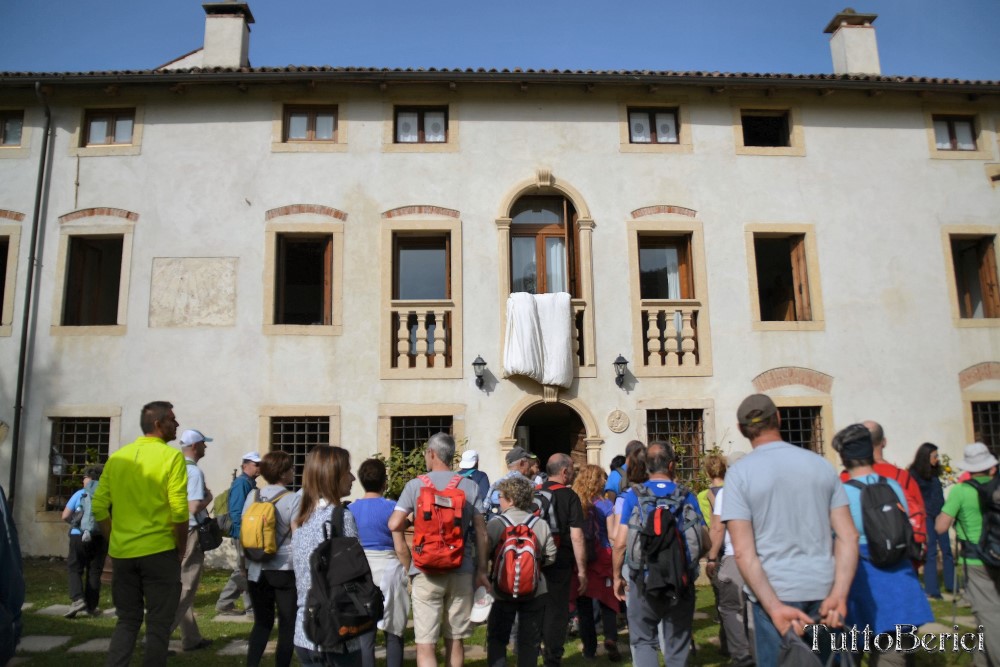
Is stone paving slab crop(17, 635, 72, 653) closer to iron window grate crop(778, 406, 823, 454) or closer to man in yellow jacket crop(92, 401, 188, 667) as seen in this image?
man in yellow jacket crop(92, 401, 188, 667)

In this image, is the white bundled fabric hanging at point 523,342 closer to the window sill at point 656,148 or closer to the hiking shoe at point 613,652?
the window sill at point 656,148

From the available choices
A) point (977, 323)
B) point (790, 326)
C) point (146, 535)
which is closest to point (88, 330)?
point (146, 535)

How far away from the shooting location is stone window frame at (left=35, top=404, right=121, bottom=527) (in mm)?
11930

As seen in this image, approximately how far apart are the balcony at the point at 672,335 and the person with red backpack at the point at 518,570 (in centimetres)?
756

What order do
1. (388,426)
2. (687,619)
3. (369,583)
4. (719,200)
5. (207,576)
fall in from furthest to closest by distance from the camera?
(719,200), (388,426), (207,576), (687,619), (369,583)

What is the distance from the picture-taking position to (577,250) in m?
13.1

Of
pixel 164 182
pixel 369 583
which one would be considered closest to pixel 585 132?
pixel 164 182

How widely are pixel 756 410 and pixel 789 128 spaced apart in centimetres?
1146

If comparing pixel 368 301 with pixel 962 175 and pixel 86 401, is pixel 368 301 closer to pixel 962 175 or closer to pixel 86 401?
pixel 86 401

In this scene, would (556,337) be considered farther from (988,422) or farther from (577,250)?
(988,422)

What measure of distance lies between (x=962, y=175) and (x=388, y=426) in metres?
11.4

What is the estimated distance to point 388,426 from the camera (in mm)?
12102

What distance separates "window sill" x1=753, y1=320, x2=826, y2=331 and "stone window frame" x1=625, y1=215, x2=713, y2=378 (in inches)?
35.2

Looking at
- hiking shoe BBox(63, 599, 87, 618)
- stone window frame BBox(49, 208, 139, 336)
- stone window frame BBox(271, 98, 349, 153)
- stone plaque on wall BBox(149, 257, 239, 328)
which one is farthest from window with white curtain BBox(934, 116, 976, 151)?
hiking shoe BBox(63, 599, 87, 618)
